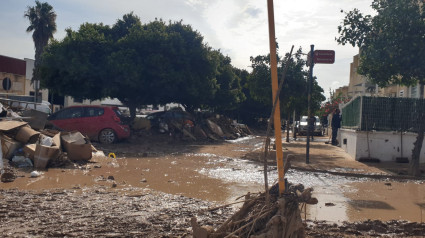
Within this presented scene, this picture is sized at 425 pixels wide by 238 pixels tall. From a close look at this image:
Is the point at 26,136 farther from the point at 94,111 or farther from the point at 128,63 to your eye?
the point at 128,63

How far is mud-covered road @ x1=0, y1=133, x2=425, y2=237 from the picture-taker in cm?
503

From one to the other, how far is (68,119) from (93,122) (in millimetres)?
978

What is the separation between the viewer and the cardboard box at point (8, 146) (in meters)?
9.71

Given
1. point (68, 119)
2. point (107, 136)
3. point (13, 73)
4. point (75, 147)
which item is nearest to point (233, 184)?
point (75, 147)

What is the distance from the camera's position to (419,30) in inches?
388

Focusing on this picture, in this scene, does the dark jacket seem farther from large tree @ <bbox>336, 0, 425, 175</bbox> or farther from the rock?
the rock

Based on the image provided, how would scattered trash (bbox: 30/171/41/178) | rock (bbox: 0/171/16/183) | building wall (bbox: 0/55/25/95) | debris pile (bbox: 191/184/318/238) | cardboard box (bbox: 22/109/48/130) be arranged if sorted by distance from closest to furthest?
debris pile (bbox: 191/184/318/238) → rock (bbox: 0/171/16/183) → scattered trash (bbox: 30/171/41/178) → cardboard box (bbox: 22/109/48/130) → building wall (bbox: 0/55/25/95)

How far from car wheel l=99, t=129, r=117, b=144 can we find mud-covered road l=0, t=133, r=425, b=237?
169 inches

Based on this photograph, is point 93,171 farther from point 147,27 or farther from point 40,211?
point 147,27

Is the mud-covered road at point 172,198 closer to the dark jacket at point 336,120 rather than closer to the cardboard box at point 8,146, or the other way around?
the cardboard box at point 8,146

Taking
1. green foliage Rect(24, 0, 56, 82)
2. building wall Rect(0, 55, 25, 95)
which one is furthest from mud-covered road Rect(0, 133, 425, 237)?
green foliage Rect(24, 0, 56, 82)

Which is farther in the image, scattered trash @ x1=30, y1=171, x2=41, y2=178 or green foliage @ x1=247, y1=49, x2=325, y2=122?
green foliage @ x1=247, y1=49, x2=325, y2=122

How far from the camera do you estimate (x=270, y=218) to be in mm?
3484

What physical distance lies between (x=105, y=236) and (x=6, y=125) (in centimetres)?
704
